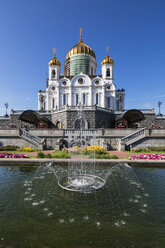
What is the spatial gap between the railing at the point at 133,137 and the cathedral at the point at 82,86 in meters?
15.5

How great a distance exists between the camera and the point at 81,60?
4178 cm

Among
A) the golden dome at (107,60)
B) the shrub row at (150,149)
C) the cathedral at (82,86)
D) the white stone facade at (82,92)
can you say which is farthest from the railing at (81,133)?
the golden dome at (107,60)

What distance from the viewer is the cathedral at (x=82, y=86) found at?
36312 millimetres

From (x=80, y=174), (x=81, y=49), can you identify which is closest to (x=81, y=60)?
(x=81, y=49)

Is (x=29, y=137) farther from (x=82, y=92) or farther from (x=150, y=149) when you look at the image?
(x=82, y=92)

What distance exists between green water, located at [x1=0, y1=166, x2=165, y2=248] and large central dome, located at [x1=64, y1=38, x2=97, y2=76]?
40.0 m

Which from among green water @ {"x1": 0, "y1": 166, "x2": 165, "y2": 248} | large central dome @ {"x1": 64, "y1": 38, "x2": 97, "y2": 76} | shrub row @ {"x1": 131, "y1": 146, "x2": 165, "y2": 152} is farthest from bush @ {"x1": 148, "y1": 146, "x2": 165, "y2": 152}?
large central dome @ {"x1": 64, "y1": 38, "x2": 97, "y2": 76}

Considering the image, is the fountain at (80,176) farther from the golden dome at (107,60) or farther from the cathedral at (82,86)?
the golden dome at (107,60)

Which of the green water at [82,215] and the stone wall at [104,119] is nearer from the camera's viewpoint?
the green water at [82,215]

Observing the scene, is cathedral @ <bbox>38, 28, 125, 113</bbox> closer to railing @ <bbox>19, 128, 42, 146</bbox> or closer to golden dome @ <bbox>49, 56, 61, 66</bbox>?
golden dome @ <bbox>49, 56, 61, 66</bbox>

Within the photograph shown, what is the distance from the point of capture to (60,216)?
4.69 meters

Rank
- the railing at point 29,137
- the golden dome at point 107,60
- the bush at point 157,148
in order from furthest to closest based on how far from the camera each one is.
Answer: the golden dome at point 107,60, the railing at point 29,137, the bush at point 157,148

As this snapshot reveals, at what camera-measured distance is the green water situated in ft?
12.0

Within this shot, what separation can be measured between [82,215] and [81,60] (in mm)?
43692
